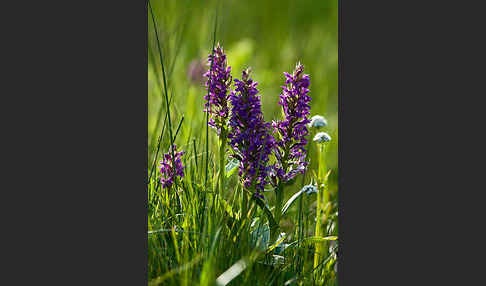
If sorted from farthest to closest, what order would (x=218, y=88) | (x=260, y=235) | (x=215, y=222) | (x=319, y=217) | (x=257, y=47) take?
(x=257, y=47) → (x=319, y=217) → (x=218, y=88) → (x=260, y=235) → (x=215, y=222)

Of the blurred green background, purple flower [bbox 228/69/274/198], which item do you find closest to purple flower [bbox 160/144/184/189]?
purple flower [bbox 228/69/274/198]

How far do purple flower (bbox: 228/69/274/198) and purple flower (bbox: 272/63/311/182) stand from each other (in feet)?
0.29

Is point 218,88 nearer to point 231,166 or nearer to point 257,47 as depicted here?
point 231,166

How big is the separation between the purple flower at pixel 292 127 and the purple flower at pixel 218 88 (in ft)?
1.00

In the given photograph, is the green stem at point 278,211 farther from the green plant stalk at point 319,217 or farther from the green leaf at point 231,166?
the green plant stalk at point 319,217

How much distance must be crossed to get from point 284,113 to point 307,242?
0.75 metres

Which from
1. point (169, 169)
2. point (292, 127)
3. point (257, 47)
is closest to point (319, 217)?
point (292, 127)

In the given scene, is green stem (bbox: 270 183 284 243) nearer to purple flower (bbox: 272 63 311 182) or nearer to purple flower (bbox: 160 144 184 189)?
purple flower (bbox: 272 63 311 182)

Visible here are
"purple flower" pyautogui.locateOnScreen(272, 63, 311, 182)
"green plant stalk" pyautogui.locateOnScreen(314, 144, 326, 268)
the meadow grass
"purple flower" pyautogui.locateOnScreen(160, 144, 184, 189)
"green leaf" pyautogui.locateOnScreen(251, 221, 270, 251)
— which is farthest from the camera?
"green plant stalk" pyautogui.locateOnScreen(314, 144, 326, 268)

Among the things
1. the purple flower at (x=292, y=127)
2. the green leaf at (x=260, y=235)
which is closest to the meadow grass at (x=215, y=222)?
the green leaf at (x=260, y=235)

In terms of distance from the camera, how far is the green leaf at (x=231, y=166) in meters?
2.99

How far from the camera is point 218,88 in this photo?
2.95m

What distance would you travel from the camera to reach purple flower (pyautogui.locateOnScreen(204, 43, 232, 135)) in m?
2.91

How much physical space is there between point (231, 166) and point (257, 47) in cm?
412
